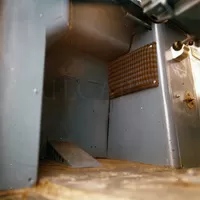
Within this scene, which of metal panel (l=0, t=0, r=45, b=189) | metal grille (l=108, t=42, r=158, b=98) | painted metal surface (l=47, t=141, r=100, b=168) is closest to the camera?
metal panel (l=0, t=0, r=45, b=189)

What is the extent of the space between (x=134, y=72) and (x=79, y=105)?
46 centimetres

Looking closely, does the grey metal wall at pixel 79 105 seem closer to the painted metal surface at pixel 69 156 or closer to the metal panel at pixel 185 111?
the painted metal surface at pixel 69 156

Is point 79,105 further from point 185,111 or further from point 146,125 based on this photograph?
point 185,111

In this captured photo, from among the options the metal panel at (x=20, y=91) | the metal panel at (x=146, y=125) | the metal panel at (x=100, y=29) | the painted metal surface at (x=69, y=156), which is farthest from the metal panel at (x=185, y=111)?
the metal panel at (x=20, y=91)

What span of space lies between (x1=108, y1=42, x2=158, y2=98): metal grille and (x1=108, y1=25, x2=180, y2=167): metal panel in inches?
1.5

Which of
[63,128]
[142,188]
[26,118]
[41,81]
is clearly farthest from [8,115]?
[63,128]

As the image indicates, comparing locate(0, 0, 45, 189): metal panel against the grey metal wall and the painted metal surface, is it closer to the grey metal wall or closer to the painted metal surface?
the painted metal surface

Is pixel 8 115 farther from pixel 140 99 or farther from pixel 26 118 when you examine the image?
pixel 140 99

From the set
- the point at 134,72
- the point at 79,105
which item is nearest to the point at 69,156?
the point at 79,105

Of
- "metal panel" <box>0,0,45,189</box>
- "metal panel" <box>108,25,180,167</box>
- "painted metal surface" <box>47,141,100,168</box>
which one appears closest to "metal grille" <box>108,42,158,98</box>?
"metal panel" <box>108,25,180,167</box>

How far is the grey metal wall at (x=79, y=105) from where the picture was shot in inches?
52.6

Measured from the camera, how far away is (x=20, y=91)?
738 millimetres

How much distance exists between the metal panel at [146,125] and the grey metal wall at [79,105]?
10cm

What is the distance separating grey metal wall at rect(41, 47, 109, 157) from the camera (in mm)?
1336
